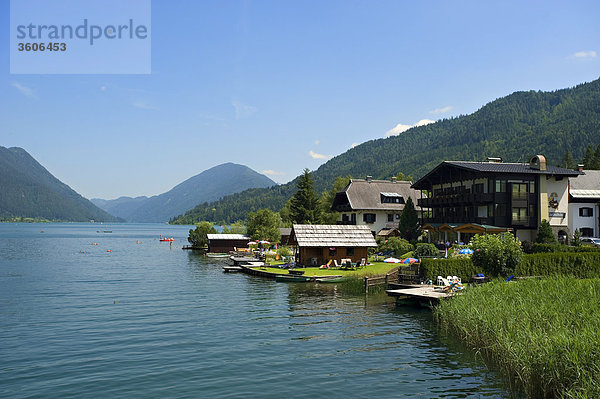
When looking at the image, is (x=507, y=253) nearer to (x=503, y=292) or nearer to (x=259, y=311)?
(x=503, y=292)

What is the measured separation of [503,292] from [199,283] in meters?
32.3

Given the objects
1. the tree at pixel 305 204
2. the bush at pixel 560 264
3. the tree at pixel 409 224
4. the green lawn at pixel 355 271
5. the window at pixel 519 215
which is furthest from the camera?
the tree at pixel 305 204

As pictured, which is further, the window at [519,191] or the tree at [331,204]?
the tree at [331,204]

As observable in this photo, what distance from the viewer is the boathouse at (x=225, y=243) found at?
3784 inches

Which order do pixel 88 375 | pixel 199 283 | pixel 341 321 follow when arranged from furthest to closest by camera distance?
1. pixel 199 283
2. pixel 341 321
3. pixel 88 375

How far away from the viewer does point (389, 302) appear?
122 feet

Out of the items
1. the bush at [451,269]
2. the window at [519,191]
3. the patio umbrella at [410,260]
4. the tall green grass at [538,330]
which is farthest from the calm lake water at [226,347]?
the window at [519,191]

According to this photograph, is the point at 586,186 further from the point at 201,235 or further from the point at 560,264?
the point at 201,235

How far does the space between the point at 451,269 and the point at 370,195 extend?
4993cm

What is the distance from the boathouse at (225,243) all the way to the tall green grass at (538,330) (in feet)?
227

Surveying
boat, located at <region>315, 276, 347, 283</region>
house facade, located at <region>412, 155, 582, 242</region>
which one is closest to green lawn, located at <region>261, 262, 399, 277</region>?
boat, located at <region>315, 276, 347, 283</region>

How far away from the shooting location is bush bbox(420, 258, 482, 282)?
40.3m

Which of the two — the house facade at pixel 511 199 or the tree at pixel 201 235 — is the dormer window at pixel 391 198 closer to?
the house facade at pixel 511 199

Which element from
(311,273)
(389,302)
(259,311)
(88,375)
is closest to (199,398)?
(88,375)
